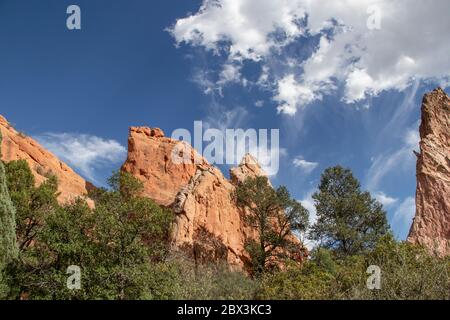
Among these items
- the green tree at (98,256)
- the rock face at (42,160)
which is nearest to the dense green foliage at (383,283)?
the green tree at (98,256)

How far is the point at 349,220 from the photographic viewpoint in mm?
38812

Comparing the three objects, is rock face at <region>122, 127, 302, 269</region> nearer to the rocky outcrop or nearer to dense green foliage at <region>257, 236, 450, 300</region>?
the rocky outcrop

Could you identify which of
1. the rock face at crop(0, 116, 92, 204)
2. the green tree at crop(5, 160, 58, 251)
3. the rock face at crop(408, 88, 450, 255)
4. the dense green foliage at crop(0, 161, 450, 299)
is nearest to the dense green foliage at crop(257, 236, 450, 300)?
the dense green foliage at crop(0, 161, 450, 299)

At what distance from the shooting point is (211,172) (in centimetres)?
4541

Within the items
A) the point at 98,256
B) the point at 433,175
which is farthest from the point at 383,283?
the point at 433,175

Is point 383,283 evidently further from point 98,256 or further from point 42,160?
point 42,160

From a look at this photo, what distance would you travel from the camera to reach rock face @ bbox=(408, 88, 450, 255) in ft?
114

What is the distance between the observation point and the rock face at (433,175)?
114 ft

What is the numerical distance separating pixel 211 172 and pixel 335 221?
1418 centimetres

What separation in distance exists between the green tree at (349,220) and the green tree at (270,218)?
7.81 feet

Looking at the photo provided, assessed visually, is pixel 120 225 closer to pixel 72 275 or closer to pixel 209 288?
pixel 72 275

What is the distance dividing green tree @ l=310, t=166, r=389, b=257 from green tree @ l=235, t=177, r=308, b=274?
238cm
